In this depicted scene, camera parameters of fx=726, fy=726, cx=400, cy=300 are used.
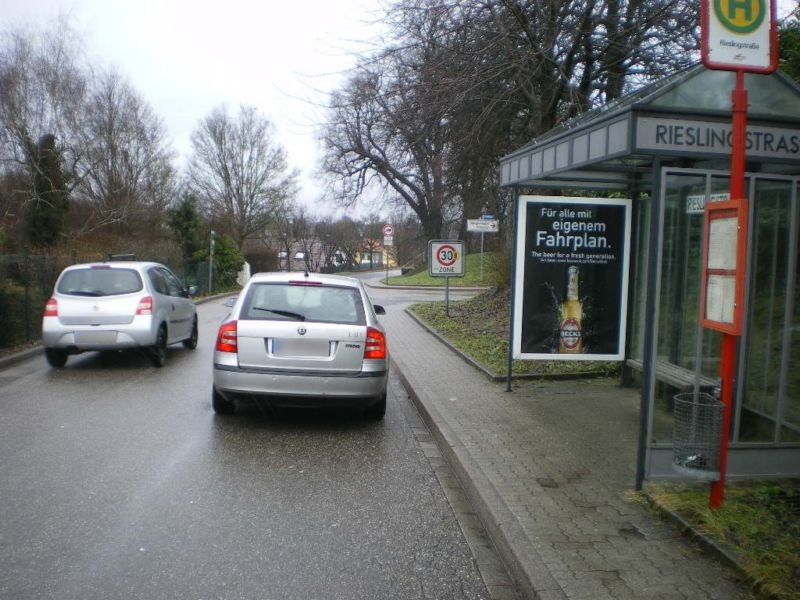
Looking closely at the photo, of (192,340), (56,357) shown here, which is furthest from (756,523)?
(192,340)

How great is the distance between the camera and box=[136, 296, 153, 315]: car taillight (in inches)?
418

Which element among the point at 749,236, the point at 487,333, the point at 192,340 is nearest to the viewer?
the point at 749,236

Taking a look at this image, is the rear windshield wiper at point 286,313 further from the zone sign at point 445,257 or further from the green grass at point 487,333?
the zone sign at point 445,257

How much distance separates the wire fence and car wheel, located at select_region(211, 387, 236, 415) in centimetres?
598

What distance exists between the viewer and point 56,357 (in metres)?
10.7

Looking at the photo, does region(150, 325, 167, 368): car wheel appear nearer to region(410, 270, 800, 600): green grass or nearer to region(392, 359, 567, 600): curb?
region(392, 359, 567, 600): curb

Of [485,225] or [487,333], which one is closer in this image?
[487,333]

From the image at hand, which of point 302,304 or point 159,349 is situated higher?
point 302,304

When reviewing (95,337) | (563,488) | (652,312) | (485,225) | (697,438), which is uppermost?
(485,225)

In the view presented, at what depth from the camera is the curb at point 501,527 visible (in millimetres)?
3719

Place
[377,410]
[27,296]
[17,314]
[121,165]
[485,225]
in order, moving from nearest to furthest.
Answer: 1. [377,410]
2. [17,314]
3. [27,296]
4. [485,225]
5. [121,165]

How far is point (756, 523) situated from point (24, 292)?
1215cm

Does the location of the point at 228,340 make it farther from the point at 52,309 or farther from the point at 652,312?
the point at 52,309

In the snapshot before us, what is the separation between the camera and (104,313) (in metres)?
10.4
